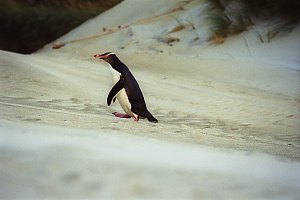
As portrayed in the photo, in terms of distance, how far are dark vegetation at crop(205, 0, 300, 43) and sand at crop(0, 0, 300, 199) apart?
0.09 m

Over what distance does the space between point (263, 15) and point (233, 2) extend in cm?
28

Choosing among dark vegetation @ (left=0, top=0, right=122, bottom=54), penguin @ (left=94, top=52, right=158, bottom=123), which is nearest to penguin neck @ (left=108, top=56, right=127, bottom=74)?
penguin @ (left=94, top=52, right=158, bottom=123)

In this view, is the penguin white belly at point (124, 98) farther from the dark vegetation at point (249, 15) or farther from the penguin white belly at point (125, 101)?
the dark vegetation at point (249, 15)

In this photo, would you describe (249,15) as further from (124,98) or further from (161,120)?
(124,98)

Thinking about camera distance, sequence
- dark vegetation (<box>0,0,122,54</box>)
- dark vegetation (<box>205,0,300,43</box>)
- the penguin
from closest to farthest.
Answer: the penguin → dark vegetation (<box>205,0,300,43</box>) → dark vegetation (<box>0,0,122,54</box>)

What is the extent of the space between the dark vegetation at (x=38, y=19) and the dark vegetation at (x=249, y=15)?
1.52 meters

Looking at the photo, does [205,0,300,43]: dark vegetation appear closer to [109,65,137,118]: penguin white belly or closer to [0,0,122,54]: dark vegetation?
[0,0,122,54]: dark vegetation

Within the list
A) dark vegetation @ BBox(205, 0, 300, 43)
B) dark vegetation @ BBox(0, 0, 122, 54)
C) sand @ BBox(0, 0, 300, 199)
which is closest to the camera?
sand @ BBox(0, 0, 300, 199)

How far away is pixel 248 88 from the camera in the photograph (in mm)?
3162

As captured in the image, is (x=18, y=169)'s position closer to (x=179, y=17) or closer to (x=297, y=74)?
(x=297, y=74)

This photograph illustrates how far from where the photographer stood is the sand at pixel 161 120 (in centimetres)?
106

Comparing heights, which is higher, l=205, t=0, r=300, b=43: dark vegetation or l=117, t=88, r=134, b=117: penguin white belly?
l=117, t=88, r=134, b=117: penguin white belly

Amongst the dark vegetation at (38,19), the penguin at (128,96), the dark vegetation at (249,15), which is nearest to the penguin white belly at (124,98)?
the penguin at (128,96)

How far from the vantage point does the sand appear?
3.47 feet
